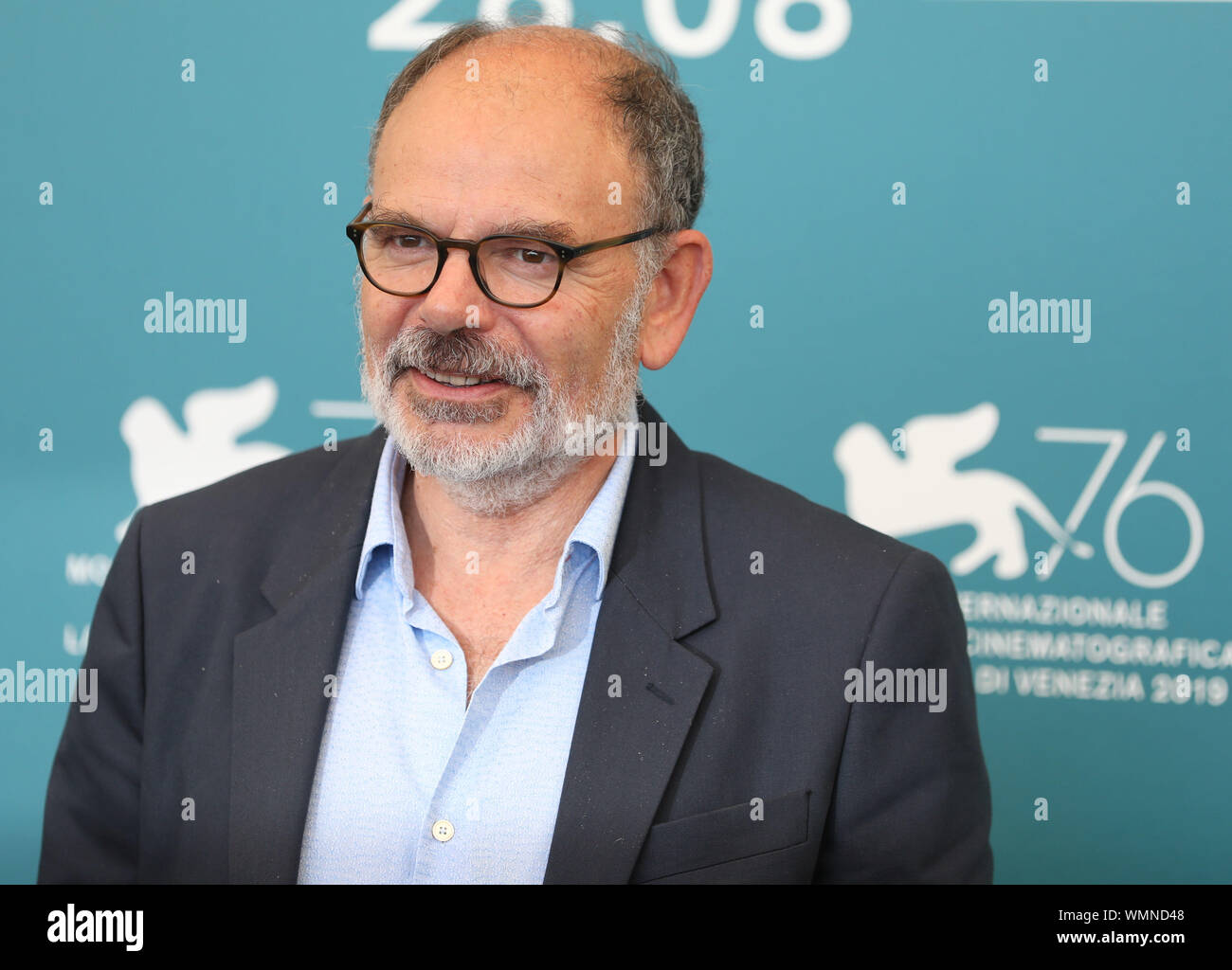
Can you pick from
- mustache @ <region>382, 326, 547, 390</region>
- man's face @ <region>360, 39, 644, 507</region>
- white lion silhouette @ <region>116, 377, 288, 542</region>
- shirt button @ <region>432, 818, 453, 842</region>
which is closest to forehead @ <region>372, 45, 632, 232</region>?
man's face @ <region>360, 39, 644, 507</region>

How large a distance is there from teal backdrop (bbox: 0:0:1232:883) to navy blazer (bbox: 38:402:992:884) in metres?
0.94

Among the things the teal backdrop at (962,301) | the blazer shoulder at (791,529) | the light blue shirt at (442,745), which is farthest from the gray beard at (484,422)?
the teal backdrop at (962,301)

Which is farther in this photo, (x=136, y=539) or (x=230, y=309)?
(x=230, y=309)

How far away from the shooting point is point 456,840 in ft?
5.10

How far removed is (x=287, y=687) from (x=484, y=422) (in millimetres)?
432

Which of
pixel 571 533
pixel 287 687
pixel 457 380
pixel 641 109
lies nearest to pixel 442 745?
pixel 287 687

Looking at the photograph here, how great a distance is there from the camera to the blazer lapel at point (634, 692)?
5.02 ft

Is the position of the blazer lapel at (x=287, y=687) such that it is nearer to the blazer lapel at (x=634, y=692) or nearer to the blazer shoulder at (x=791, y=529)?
the blazer lapel at (x=634, y=692)

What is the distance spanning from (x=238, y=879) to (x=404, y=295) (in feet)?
2.52

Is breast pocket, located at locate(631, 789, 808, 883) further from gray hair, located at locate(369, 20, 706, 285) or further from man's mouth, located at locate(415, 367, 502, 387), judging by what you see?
gray hair, located at locate(369, 20, 706, 285)

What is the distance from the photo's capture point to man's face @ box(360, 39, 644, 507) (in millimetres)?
1593

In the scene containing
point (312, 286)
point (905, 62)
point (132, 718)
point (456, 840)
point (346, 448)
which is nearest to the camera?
point (456, 840)

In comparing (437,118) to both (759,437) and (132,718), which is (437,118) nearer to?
(132,718)

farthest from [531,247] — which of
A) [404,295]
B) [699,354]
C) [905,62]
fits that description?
A: [905,62]
